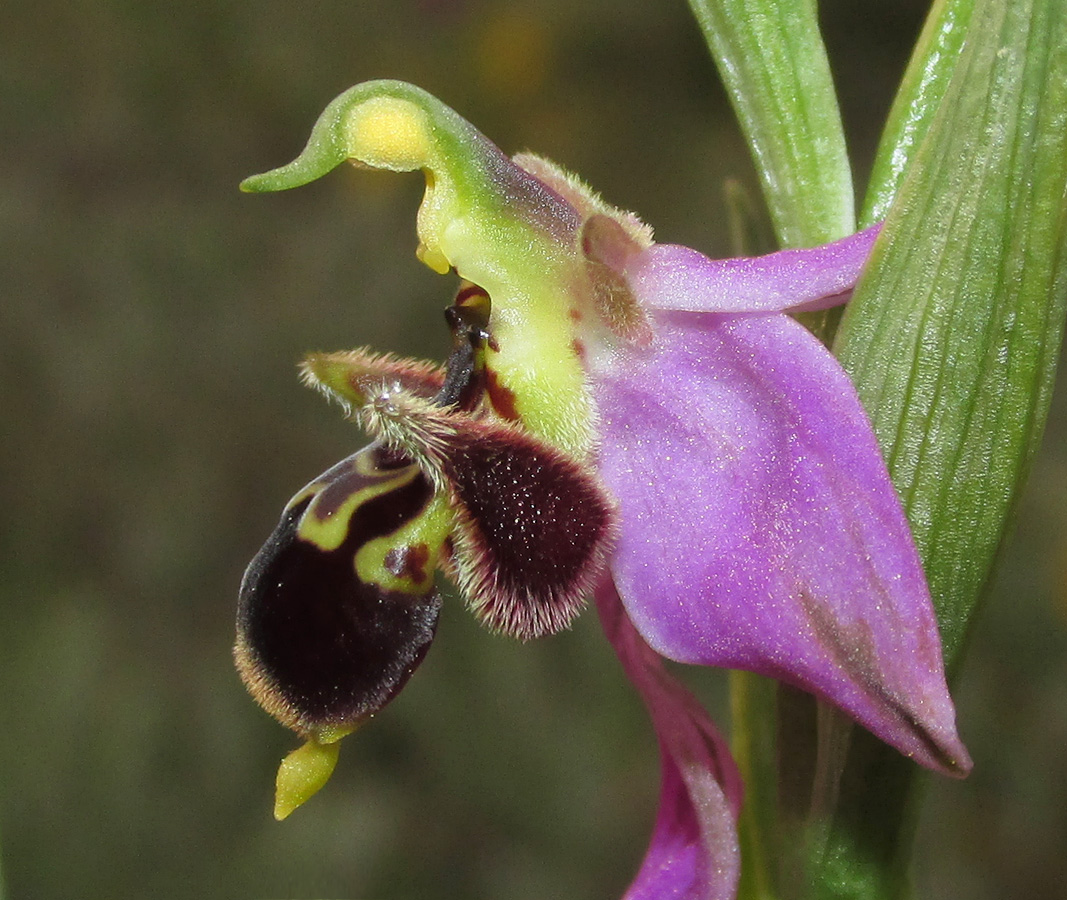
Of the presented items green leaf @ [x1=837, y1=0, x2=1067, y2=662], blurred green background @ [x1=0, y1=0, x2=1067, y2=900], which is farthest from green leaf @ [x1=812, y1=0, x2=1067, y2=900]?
blurred green background @ [x1=0, y1=0, x2=1067, y2=900]

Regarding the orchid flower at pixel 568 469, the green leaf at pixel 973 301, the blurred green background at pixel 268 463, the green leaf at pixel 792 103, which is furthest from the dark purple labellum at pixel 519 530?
the blurred green background at pixel 268 463

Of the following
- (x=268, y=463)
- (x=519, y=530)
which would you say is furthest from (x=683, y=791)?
(x=268, y=463)

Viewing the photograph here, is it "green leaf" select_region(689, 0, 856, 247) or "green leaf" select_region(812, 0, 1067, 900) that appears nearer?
"green leaf" select_region(812, 0, 1067, 900)

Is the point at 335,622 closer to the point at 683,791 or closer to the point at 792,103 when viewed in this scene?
the point at 683,791

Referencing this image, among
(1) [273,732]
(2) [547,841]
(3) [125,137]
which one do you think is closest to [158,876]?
(1) [273,732]

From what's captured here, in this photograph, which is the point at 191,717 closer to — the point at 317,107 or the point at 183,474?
the point at 183,474

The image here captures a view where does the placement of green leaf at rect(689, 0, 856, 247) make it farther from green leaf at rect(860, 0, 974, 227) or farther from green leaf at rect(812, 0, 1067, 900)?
green leaf at rect(812, 0, 1067, 900)
